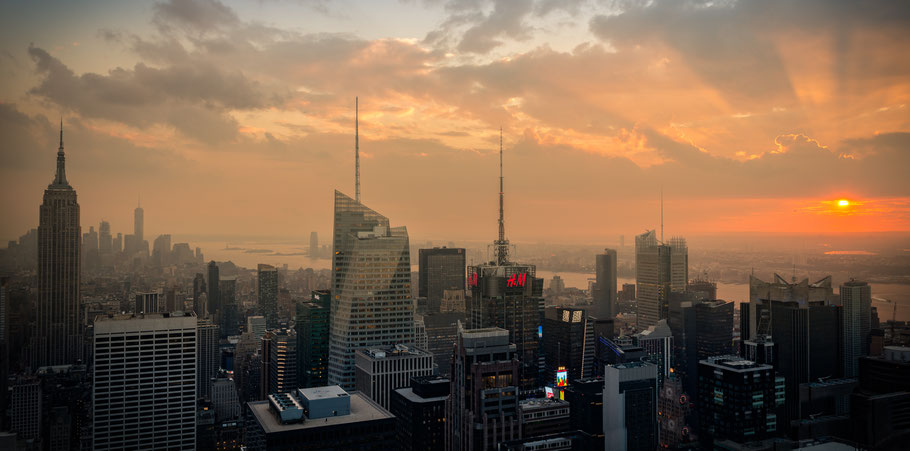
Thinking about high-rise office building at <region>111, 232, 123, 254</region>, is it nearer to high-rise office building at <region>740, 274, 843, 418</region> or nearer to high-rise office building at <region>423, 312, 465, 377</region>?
high-rise office building at <region>423, 312, 465, 377</region>

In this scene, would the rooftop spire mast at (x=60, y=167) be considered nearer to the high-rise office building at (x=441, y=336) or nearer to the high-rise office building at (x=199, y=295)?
the high-rise office building at (x=199, y=295)

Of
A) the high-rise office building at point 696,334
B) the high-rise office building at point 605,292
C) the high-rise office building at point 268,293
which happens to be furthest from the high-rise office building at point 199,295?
the high-rise office building at point 696,334

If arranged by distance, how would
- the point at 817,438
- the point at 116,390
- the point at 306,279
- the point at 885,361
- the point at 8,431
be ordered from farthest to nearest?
the point at 306,279 < the point at 116,390 < the point at 885,361 < the point at 817,438 < the point at 8,431

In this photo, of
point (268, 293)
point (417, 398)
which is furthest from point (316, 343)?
point (417, 398)

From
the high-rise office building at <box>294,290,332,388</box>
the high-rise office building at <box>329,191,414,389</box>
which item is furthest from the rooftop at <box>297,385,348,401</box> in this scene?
the high-rise office building at <box>294,290,332,388</box>

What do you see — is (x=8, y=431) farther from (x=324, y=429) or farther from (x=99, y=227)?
(x=324, y=429)

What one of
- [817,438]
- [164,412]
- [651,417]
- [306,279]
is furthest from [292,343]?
[817,438]

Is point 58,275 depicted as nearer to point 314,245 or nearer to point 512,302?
point 314,245
